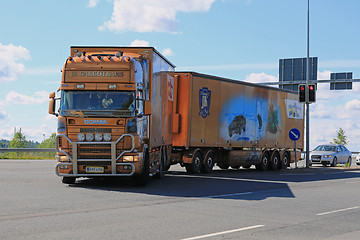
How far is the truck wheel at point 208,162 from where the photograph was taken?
907 inches

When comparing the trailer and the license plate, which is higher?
the trailer

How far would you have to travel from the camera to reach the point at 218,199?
1277 centimetres

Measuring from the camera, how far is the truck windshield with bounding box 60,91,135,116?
14.6 meters

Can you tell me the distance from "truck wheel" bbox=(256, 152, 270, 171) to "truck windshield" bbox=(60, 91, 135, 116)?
14.0 metres

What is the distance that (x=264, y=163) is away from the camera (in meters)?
27.6

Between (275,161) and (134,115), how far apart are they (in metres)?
15.6

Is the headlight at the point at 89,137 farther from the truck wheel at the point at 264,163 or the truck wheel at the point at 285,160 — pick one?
the truck wheel at the point at 285,160

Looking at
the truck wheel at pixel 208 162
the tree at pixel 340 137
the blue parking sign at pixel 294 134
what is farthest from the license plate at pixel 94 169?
the tree at pixel 340 137

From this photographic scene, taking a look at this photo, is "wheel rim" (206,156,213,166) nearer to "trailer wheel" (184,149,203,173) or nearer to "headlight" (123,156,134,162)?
"trailer wheel" (184,149,203,173)

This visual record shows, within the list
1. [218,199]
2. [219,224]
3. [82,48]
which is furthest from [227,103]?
[219,224]

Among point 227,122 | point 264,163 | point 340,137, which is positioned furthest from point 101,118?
point 340,137

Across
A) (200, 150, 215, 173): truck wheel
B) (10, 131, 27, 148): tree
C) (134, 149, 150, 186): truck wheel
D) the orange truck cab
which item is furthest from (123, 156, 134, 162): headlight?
(10, 131, 27, 148): tree

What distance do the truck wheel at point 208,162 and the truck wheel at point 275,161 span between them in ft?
18.7

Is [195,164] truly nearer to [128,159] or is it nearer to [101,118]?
[128,159]
